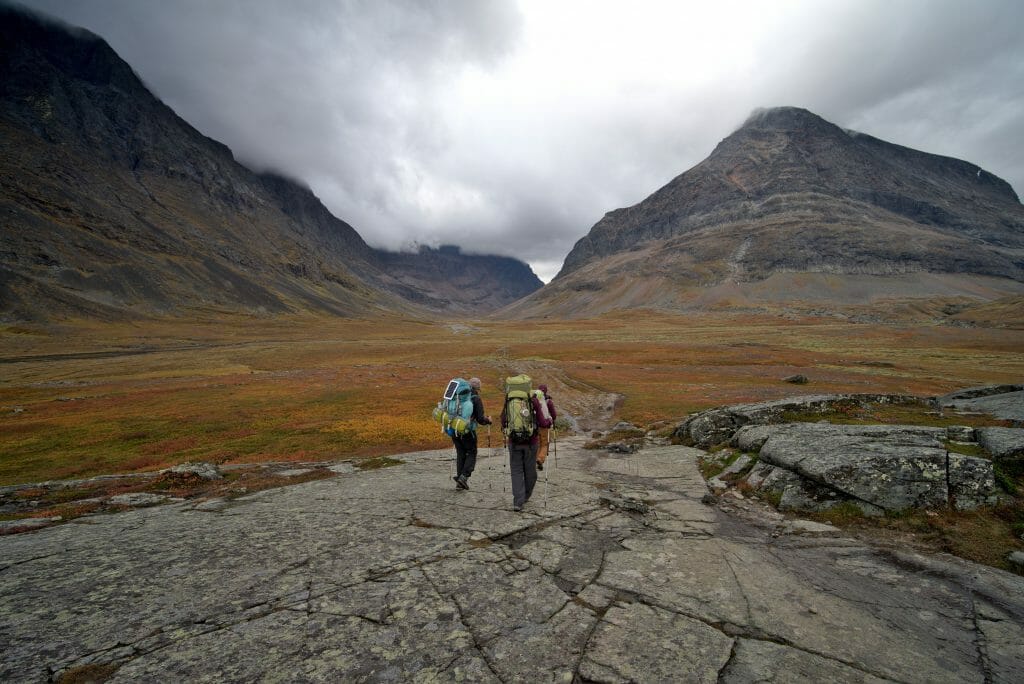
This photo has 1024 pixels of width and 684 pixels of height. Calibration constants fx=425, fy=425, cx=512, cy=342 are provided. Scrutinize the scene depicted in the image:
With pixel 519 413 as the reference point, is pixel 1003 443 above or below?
below

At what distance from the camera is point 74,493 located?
49.1 ft

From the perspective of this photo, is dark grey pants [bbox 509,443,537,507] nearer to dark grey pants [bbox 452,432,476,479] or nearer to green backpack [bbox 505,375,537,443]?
green backpack [bbox 505,375,537,443]

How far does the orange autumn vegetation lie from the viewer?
82.6 feet

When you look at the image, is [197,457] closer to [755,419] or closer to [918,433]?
[755,419]

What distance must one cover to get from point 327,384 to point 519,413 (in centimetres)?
4603

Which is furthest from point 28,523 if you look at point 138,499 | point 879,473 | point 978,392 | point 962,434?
point 978,392

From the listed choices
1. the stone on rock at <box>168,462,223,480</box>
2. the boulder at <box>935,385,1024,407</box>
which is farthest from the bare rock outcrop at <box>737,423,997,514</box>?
the stone on rock at <box>168,462,223,480</box>

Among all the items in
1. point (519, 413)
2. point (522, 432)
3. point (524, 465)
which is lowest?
point (524, 465)

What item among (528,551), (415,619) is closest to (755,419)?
(528,551)

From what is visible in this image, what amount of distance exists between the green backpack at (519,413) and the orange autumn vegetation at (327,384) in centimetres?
1404

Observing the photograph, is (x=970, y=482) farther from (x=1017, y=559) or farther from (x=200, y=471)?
(x=200, y=471)

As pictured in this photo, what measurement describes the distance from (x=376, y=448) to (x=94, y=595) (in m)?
17.8

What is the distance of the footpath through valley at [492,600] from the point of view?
16.4ft

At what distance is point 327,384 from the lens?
50906mm
